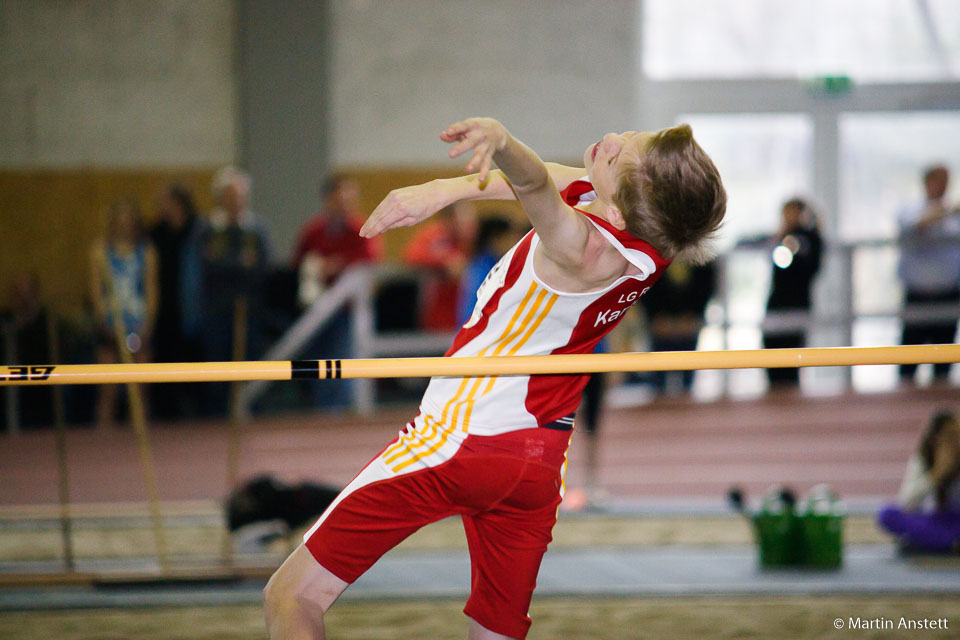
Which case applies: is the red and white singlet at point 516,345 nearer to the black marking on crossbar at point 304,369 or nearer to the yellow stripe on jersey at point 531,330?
the yellow stripe on jersey at point 531,330

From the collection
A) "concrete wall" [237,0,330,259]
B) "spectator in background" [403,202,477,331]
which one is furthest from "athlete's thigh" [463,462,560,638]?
"concrete wall" [237,0,330,259]

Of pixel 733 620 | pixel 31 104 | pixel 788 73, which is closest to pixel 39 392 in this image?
pixel 31 104

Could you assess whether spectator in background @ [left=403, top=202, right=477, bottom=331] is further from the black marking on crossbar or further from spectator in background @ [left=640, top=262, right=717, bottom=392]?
the black marking on crossbar

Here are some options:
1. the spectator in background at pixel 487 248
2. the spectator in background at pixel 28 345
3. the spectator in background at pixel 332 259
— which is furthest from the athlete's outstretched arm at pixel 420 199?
the spectator in background at pixel 28 345

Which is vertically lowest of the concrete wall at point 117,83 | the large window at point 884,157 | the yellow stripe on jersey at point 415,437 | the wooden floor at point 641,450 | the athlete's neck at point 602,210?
the wooden floor at point 641,450

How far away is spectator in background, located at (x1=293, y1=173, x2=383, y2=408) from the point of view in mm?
7285

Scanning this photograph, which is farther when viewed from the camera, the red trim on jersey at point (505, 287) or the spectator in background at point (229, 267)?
the spectator in background at point (229, 267)

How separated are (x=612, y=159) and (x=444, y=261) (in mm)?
5349

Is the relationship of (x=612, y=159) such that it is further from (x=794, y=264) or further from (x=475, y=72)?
(x=475, y=72)

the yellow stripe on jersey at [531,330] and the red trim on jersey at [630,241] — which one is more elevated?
the red trim on jersey at [630,241]

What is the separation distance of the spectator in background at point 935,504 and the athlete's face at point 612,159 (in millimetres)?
3363

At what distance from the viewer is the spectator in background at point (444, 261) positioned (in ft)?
23.8

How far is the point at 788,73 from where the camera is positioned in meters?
10.9

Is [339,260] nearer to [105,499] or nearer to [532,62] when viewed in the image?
[105,499]
